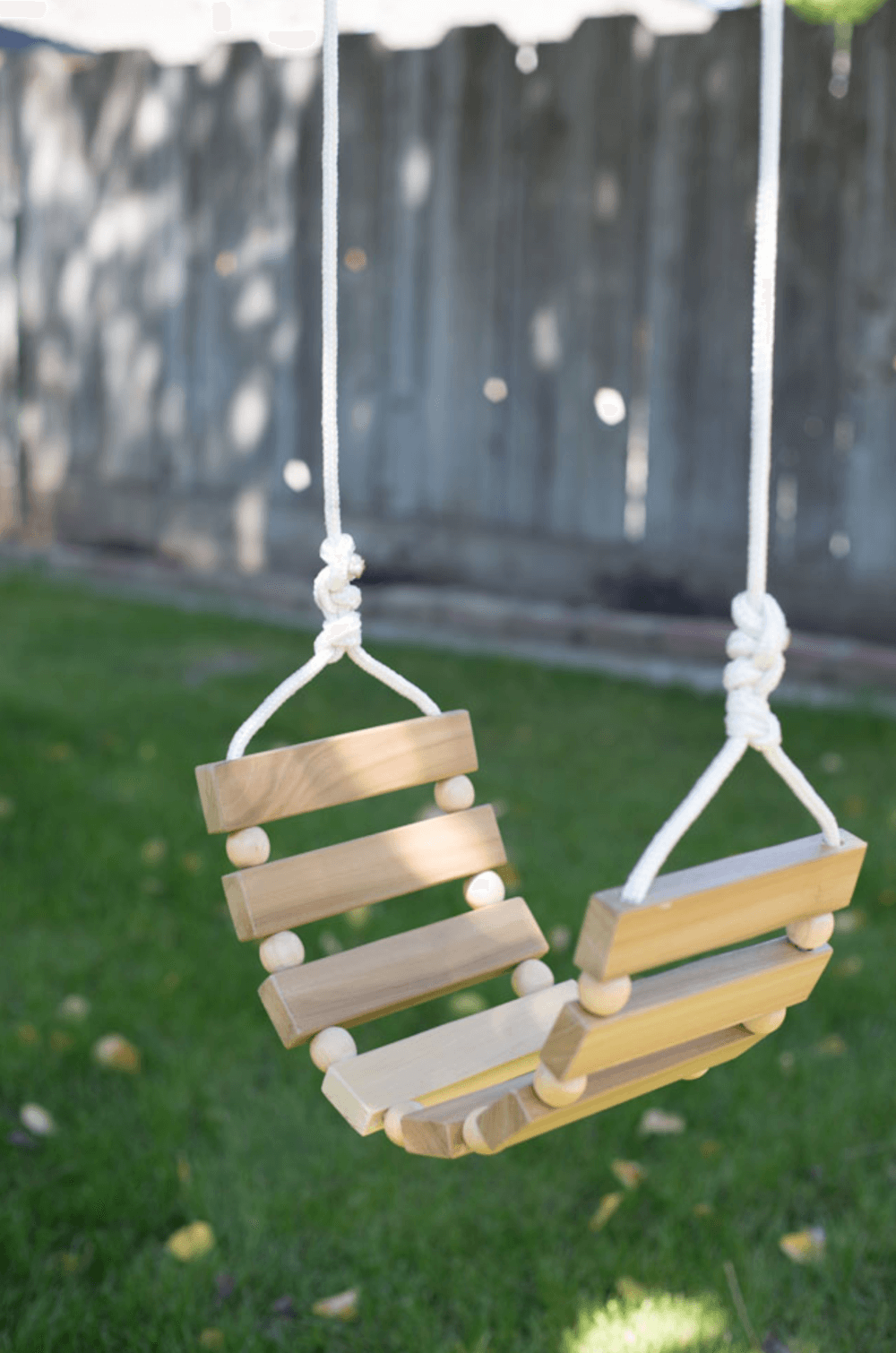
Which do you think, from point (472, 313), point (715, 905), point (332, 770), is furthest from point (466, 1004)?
point (472, 313)

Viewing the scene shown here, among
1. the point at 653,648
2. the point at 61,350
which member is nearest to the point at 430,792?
the point at 653,648

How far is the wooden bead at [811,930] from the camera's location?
1.40 m

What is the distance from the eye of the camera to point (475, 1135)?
4.31ft

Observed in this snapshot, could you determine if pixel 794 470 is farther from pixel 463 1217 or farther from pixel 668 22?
pixel 668 22

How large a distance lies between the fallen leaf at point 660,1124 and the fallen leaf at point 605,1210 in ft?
0.68

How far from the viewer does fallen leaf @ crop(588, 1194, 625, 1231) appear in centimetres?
209

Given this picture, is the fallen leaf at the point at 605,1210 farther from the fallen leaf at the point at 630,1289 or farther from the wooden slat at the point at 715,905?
the wooden slat at the point at 715,905

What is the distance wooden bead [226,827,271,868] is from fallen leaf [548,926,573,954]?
1.34 m

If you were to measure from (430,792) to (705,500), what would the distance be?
189 centimetres

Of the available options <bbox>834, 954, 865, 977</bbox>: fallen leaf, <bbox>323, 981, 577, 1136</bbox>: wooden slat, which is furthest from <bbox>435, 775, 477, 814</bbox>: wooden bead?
<bbox>834, 954, 865, 977</bbox>: fallen leaf

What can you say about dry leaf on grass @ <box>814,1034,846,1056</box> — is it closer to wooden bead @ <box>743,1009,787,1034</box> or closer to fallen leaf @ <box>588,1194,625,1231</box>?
fallen leaf @ <box>588,1194,625,1231</box>

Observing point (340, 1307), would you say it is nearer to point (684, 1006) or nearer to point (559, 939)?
point (684, 1006)

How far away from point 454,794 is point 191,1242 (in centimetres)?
84

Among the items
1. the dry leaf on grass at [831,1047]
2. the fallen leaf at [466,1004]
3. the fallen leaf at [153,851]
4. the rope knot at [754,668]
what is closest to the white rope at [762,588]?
the rope knot at [754,668]
